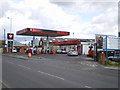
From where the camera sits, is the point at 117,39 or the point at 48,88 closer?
the point at 48,88

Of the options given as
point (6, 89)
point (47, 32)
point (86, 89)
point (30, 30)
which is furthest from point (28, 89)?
point (47, 32)

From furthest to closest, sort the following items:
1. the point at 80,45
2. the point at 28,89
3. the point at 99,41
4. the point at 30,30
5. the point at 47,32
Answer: the point at 80,45 < the point at 47,32 < the point at 30,30 < the point at 99,41 < the point at 28,89

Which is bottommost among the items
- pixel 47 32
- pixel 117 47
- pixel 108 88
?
pixel 108 88

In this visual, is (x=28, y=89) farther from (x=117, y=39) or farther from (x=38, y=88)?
(x=117, y=39)

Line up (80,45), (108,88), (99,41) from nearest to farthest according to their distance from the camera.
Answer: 1. (108,88)
2. (99,41)
3. (80,45)

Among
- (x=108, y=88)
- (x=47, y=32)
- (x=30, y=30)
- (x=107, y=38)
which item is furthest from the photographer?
(x=47, y=32)

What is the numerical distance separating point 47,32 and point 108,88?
38.5 m

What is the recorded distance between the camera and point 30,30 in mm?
41875

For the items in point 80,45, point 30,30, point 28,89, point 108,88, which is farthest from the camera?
point 80,45

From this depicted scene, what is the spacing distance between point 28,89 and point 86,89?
253cm

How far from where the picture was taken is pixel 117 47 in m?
23.1

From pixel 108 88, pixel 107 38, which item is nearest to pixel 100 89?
pixel 108 88

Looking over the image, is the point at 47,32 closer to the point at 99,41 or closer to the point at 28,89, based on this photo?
the point at 99,41

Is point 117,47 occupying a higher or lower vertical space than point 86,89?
higher
